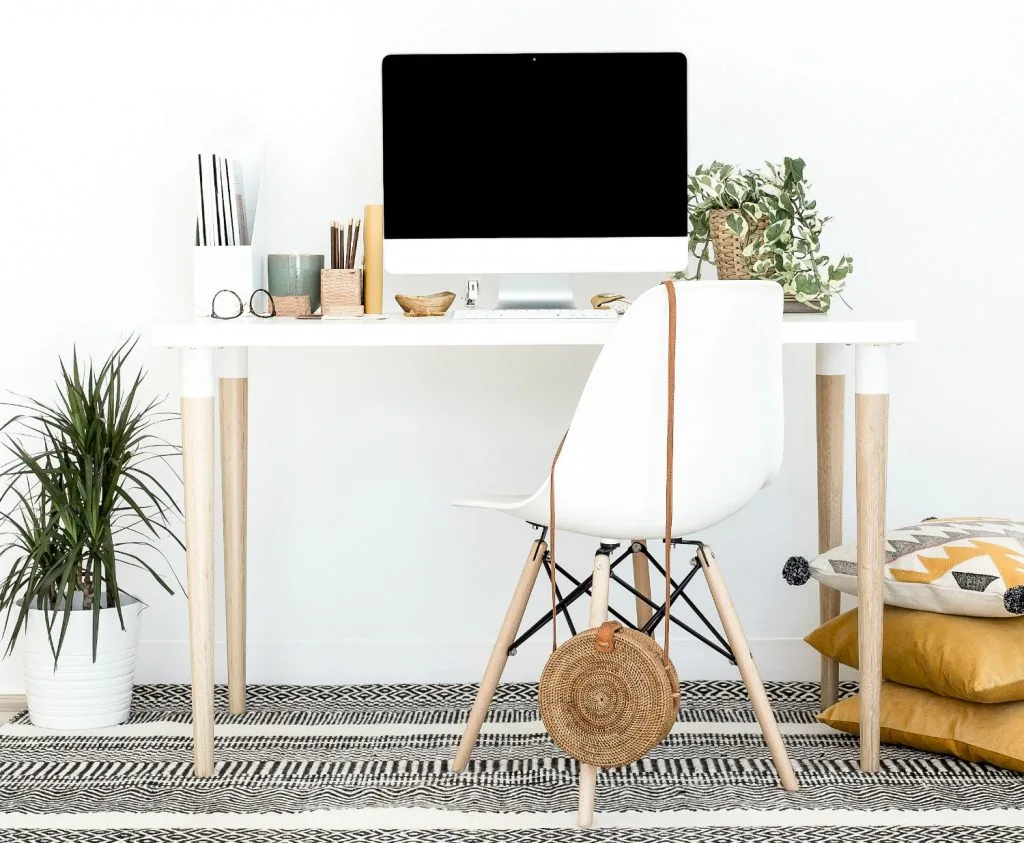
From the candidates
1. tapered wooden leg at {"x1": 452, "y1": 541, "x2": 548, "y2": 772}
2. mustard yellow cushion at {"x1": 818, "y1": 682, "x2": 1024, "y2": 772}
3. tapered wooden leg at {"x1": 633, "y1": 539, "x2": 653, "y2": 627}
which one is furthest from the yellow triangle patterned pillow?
tapered wooden leg at {"x1": 452, "y1": 541, "x2": 548, "y2": 772}

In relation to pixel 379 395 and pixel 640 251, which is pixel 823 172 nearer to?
pixel 640 251

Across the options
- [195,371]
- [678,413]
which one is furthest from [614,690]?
[195,371]

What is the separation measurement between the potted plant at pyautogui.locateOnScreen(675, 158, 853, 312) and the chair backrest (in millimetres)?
418

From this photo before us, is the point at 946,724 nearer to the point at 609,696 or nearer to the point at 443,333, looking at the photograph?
the point at 609,696

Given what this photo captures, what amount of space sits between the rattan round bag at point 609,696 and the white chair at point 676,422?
0.09 metres

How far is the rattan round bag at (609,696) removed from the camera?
1685 millimetres

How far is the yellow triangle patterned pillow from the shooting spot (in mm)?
2041

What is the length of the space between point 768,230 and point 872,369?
38 centimetres

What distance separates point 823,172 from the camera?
2.58 metres

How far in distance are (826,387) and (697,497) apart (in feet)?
2.14

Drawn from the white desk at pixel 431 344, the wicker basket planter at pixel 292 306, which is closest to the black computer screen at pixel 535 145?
the wicker basket planter at pixel 292 306

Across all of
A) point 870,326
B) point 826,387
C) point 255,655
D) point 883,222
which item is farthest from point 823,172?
point 255,655

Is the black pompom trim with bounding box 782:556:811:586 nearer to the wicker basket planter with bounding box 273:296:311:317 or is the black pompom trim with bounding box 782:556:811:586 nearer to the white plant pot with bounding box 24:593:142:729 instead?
the wicker basket planter with bounding box 273:296:311:317

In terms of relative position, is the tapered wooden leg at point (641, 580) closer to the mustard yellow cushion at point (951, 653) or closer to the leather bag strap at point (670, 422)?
the mustard yellow cushion at point (951, 653)
